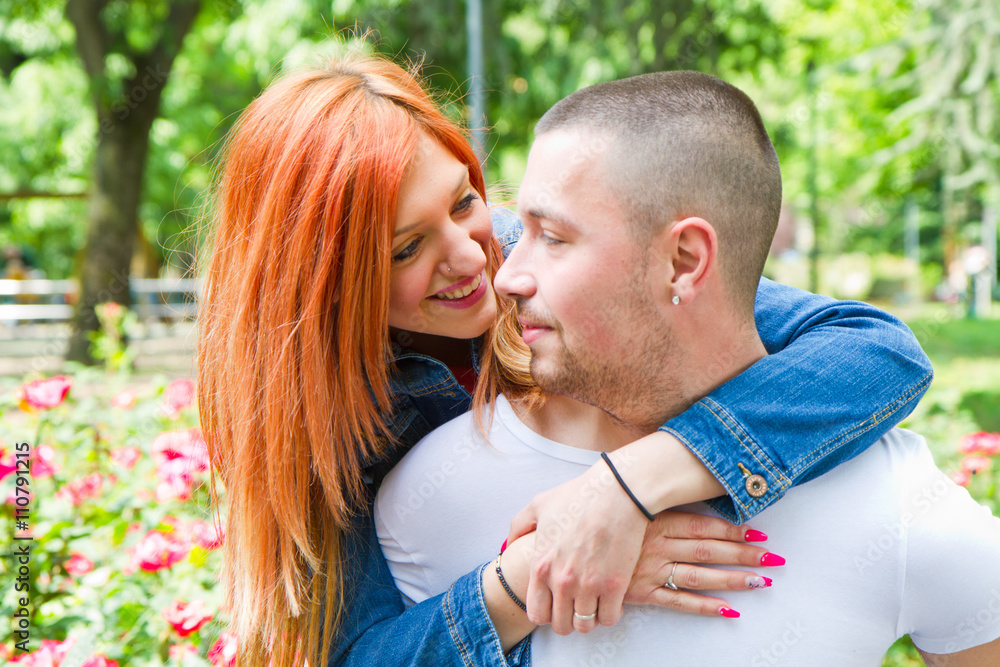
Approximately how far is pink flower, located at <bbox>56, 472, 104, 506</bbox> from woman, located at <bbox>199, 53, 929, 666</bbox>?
1.44 meters

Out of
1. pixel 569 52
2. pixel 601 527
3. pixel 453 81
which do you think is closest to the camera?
pixel 601 527

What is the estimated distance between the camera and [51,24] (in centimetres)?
978

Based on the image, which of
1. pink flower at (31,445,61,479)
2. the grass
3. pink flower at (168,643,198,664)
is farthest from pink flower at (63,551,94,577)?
the grass

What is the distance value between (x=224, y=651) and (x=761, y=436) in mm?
1492

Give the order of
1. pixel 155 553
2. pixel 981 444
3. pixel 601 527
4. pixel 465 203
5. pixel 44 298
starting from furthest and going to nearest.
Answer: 1. pixel 44 298
2. pixel 981 444
3. pixel 155 553
4. pixel 465 203
5. pixel 601 527

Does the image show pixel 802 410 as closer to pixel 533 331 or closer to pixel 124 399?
pixel 533 331

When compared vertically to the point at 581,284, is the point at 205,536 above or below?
below

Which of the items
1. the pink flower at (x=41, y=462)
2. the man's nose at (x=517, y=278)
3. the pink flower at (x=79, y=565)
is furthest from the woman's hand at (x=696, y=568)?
the pink flower at (x=41, y=462)

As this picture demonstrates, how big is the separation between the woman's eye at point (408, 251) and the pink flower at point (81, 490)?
1907 millimetres

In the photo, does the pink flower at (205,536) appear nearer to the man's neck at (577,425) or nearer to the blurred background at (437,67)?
the blurred background at (437,67)

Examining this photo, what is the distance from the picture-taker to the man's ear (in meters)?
1.43

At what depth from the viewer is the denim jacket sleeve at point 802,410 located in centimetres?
139

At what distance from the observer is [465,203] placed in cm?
210
